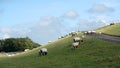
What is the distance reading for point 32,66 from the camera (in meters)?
57.1

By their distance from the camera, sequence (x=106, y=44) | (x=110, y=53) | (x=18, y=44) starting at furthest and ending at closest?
(x=18, y=44) < (x=106, y=44) < (x=110, y=53)

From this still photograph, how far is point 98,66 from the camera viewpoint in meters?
45.5

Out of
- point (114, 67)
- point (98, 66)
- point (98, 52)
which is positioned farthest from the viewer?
point (98, 52)

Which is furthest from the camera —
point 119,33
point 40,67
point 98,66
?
point 119,33

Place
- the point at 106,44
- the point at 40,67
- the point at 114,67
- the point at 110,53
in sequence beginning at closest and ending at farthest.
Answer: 1. the point at 114,67
2. the point at 40,67
3. the point at 110,53
4. the point at 106,44

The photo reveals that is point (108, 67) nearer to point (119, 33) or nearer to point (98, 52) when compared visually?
point (98, 52)

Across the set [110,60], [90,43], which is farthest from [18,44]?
[110,60]

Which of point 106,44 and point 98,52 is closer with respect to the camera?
point 98,52

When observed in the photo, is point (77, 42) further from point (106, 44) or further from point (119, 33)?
point (119, 33)

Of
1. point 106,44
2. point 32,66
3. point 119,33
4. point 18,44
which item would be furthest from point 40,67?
point 18,44

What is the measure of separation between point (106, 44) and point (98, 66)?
26.7 meters

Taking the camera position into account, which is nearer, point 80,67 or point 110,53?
point 80,67

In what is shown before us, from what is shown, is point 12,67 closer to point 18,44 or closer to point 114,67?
point 114,67

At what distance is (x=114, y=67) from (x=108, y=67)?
84 centimetres
